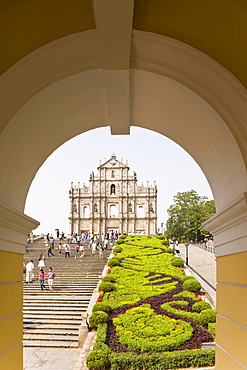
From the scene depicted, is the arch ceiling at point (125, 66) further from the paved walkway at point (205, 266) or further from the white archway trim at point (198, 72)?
the paved walkway at point (205, 266)

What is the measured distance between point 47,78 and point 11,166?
1.12 metres

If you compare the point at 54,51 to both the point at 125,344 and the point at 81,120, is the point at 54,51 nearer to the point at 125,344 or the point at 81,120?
the point at 81,120

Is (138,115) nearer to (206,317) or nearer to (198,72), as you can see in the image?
(198,72)

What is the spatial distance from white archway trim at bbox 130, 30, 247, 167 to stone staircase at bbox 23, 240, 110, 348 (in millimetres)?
11845

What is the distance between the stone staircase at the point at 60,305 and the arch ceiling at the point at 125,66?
11.2 m

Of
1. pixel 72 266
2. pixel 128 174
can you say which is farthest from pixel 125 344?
pixel 128 174

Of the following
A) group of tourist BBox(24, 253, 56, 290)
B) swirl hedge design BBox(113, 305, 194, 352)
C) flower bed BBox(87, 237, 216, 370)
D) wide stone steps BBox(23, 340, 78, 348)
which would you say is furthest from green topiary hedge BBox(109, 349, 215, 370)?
group of tourist BBox(24, 253, 56, 290)

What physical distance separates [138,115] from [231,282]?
236 cm

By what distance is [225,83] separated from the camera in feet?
13.8

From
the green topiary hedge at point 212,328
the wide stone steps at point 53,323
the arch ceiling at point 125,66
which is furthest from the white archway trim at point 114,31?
the wide stone steps at point 53,323

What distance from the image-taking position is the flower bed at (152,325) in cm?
1059

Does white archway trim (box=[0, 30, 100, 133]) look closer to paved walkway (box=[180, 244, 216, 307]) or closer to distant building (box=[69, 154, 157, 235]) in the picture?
paved walkway (box=[180, 244, 216, 307])

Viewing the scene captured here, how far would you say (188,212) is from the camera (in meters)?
61.3

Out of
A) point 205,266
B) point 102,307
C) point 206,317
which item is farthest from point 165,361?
point 205,266
